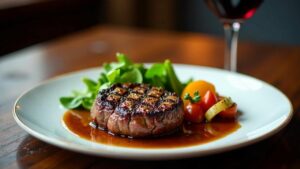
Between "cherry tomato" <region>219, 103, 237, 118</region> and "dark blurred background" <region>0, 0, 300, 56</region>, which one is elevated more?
"cherry tomato" <region>219, 103, 237, 118</region>

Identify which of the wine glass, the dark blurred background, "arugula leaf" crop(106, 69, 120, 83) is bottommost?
the dark blurred background

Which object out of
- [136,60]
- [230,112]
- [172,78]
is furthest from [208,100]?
[136,60]

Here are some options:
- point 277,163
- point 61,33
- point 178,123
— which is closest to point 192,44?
point 178,123

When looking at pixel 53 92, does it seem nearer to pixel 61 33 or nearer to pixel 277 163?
pixel 277 163

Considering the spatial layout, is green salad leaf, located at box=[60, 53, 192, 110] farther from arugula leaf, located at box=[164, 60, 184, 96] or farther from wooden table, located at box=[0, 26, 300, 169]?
wooden table, located at box=[0, 26, 300, 169]

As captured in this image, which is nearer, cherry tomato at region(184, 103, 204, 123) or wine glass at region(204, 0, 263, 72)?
cherry tomato at region(184, 103, 204, 123)

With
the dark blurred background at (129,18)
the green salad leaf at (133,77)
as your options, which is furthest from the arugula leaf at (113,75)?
the dark blurred background at (129,18)

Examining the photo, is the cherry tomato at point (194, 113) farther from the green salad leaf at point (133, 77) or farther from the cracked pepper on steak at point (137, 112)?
the green salad leaf at point (133, 77)

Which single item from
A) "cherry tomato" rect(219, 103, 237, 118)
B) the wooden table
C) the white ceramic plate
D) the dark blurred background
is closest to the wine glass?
the white ceramic plate
